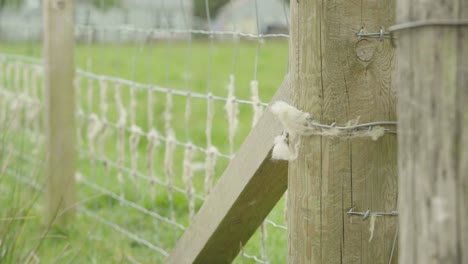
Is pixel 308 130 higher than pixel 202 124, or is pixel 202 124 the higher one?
pixel 308 130

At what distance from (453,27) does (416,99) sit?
13 cm

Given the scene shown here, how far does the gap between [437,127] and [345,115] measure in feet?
1.79

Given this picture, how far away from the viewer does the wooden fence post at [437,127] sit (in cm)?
145

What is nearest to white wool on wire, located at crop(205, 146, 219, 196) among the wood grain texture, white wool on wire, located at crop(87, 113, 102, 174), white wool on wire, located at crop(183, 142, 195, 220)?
white wool on wire, located at crop(183, 142, 195, 220)

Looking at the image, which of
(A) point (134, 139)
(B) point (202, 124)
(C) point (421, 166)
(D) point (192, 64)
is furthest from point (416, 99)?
(D) point (192, 64)

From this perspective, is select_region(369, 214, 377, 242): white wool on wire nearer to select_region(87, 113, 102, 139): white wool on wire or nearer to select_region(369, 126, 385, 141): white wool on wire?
select_region(369, 126, 385, 141): white wool on wire

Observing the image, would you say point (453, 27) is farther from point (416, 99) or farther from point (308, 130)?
point (308, 130)

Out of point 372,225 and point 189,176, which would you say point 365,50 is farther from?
point 189,176

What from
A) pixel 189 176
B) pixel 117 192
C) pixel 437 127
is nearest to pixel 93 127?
pixel 117 192

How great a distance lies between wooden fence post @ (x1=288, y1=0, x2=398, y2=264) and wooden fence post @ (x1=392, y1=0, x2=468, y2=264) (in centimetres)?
47

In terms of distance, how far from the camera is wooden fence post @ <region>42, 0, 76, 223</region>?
463 cm

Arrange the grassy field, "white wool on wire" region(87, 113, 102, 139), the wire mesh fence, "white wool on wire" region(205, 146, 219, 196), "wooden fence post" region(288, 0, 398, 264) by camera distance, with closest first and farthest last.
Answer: "wooden fence post" region(288, 0, 398, 264)
"white wool on wire" region(205, 146, 219, 196)
the wire mesh fence
the grassy field
"white wool on wire" region(87, 113, 102, 139)

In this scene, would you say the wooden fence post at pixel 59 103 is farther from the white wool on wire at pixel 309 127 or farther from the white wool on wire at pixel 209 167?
the white wool on wire at pixel 309 127

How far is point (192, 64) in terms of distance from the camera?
13.3 m
